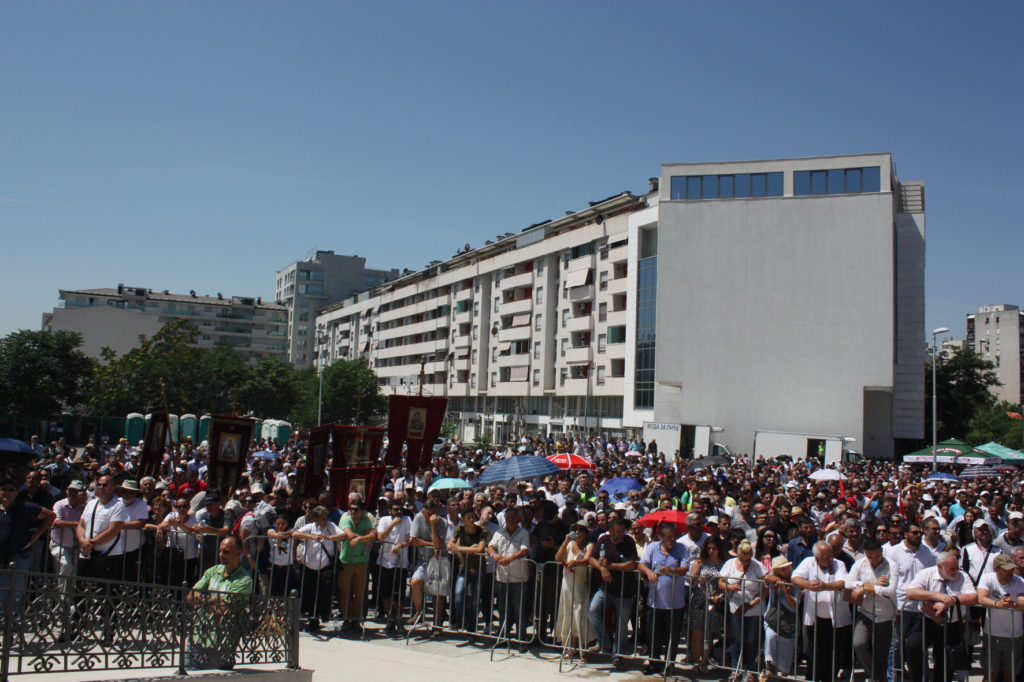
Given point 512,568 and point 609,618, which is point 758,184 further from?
point 609,618

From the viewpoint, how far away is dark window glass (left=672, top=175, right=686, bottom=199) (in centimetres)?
5109

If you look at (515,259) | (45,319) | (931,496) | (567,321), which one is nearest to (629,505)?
(931,496)

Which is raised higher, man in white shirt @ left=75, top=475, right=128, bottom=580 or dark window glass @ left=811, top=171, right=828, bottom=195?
dark window glass @ left=811, top=171, right=828, bottom=195

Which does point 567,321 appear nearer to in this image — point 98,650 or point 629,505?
point 629,505

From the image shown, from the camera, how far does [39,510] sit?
7.57 m

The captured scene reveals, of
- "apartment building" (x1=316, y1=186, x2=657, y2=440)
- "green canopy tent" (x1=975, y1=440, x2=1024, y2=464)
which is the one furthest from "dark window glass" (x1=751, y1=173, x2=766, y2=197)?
"green canopy tent" (x1=975, y1=440, x2=1024, y2=464)

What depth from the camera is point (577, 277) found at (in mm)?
58625

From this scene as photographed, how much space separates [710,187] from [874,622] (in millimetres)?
45457

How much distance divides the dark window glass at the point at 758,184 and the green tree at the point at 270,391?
42.6 meters

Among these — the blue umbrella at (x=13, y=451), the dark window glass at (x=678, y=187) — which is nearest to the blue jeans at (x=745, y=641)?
the blue umbrella at (x=13, y=451)

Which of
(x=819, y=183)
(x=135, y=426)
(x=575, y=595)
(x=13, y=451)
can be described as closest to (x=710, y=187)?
(x=819, y=183)

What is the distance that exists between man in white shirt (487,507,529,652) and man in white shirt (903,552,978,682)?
3946 millimetres

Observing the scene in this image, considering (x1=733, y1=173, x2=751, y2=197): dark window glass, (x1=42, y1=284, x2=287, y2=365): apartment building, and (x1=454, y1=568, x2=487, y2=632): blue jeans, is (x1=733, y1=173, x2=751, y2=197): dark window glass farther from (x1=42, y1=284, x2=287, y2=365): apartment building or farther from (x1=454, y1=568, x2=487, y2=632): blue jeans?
(x1=42, y1=284, x2=287, y2=365): apartment building

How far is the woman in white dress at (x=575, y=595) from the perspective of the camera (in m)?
8.92
